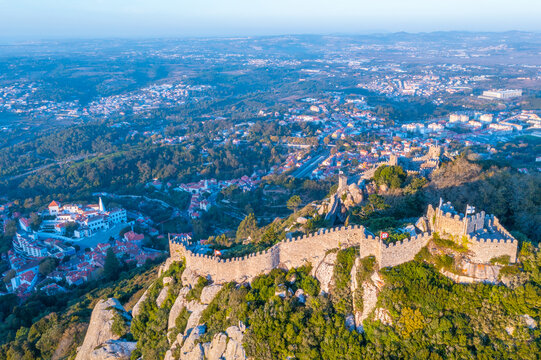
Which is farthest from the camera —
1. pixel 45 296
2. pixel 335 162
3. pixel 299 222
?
pixel 335 162

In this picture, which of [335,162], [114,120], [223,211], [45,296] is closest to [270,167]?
[335,162]

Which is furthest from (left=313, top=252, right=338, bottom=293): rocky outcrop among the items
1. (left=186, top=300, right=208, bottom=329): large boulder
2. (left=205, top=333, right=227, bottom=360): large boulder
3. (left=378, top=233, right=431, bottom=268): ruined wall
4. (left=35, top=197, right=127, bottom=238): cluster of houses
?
(left=35, top=197, right=127, bottom=238): cluster of houses

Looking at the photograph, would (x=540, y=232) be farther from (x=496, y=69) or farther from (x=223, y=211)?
(x=496, y=69)

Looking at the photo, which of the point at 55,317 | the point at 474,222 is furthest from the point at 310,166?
the point at 474,222

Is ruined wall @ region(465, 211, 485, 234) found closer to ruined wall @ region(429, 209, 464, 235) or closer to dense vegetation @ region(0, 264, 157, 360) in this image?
ruined wall @ region(429, 209, 464, 235)

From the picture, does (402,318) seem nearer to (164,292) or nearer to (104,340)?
(164,292)
